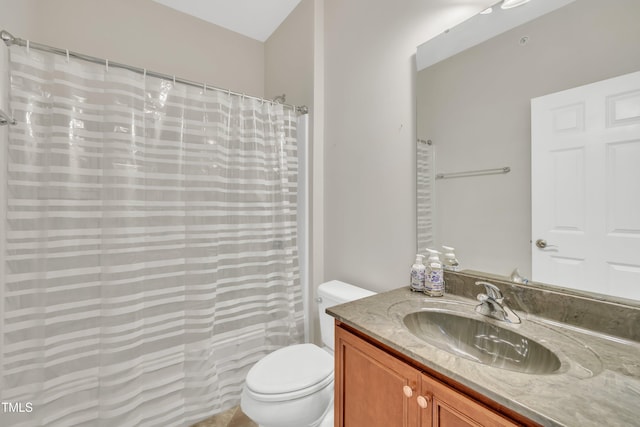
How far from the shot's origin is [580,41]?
0.83 metres

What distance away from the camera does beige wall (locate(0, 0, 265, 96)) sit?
1584mm

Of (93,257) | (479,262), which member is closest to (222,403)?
(93,257)

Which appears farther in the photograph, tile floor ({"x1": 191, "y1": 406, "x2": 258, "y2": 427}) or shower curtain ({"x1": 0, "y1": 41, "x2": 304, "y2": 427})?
tile floor ({"x1": 191, "y1": 406, "x2": 258, "y2": 427})

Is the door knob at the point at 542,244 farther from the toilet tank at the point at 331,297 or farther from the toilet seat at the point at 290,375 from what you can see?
the toilet seat at the point at 290,375

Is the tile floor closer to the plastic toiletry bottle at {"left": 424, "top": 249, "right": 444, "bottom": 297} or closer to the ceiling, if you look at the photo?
the plastic toiletry bottle at {"left": 424, "top": 249, "right": 444, "bottom": 297}

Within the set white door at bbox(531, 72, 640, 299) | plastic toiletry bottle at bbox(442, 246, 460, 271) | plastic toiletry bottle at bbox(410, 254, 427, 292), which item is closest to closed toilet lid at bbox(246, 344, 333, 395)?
Answer: plastic toiletry bottle at bbox(410, 254, 427, 292)

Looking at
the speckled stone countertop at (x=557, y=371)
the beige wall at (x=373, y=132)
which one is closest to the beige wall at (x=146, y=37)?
the beige wall at (x=373, y=132)

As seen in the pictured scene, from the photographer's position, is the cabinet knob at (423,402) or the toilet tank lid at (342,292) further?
the toilet tank lid at (342,292)

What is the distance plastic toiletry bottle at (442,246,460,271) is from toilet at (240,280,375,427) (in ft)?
1.41

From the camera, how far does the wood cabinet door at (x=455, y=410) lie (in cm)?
53

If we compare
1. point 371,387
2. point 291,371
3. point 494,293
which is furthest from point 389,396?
point 291,371

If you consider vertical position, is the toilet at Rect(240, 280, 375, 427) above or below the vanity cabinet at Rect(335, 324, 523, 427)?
below

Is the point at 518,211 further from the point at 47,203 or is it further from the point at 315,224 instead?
the point at 47,203

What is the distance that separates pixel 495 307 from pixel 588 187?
0.47 meters
